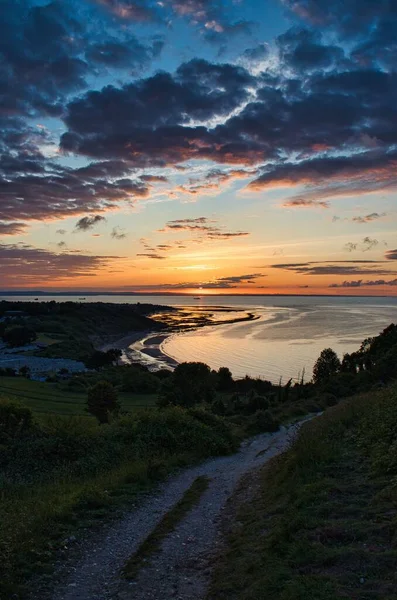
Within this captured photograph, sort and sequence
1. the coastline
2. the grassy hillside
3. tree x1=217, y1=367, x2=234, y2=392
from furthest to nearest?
the coastline → tree x1=217, y1=367, x2=234, y2=392 → the grassy hillside

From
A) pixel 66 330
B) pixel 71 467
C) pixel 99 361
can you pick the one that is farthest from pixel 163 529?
pixel 66 330

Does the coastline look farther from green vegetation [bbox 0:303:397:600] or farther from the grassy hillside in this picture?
the grassy hillside

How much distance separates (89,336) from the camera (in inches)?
6506

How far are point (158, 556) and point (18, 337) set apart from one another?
124206mm

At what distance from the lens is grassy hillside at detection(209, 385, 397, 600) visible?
7.05 m

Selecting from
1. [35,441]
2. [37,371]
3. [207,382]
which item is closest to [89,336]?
[37,371]

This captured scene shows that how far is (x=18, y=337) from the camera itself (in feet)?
409

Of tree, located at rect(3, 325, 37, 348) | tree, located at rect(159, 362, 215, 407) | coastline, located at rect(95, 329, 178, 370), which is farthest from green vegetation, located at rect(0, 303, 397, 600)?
tree, located at rect(3, 325, 37, 348)

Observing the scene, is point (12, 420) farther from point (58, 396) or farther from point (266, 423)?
point (58, 396)

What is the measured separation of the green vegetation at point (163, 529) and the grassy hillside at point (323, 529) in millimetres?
1530

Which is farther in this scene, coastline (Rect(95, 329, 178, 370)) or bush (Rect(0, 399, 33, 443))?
coastline (Rect(95, 329, 178, 370))

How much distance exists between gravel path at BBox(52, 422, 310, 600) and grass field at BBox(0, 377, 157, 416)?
106 ft

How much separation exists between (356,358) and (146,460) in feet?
159

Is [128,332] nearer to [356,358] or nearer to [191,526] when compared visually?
[356,358]
